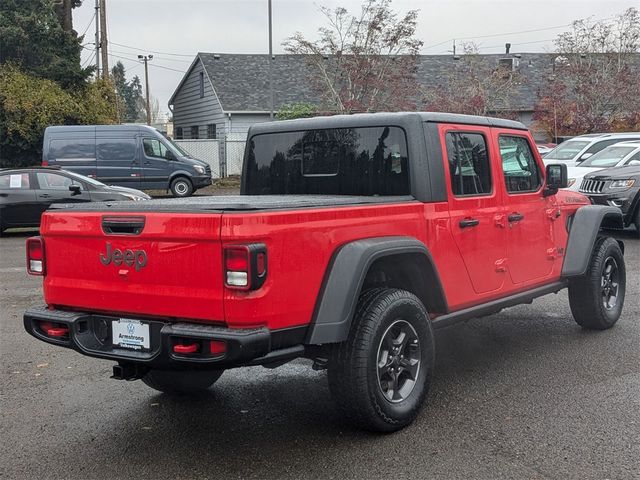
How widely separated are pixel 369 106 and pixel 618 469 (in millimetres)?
24794

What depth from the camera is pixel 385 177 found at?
16.5ft

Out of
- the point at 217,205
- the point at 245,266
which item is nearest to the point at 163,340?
the point at 245,266

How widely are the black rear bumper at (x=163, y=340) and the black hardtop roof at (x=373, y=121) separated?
1812 millimetres

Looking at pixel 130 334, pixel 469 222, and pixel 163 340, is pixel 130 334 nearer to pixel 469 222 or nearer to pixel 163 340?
pixel 163 340

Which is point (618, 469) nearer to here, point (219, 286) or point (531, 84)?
point (219, 286)

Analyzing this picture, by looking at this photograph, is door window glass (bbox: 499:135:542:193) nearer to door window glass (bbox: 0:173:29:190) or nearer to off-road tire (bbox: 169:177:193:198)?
door window glass (bbox: 0:173:29:190)

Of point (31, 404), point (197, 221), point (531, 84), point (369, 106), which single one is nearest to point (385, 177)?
point (197, 221)

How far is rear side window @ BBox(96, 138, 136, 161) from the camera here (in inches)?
880

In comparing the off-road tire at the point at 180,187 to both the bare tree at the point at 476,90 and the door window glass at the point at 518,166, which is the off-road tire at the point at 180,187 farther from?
the door window glass at the point at 518,166

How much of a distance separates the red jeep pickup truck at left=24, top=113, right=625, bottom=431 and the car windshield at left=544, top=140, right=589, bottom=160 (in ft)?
40.1

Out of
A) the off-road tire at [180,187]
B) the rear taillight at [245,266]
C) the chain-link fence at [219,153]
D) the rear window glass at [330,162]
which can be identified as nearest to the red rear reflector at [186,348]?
the rear taillight at [245,266]

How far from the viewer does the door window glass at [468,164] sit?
509 centimetres

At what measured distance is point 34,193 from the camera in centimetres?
1456

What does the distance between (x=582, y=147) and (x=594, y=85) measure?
12221 mm
